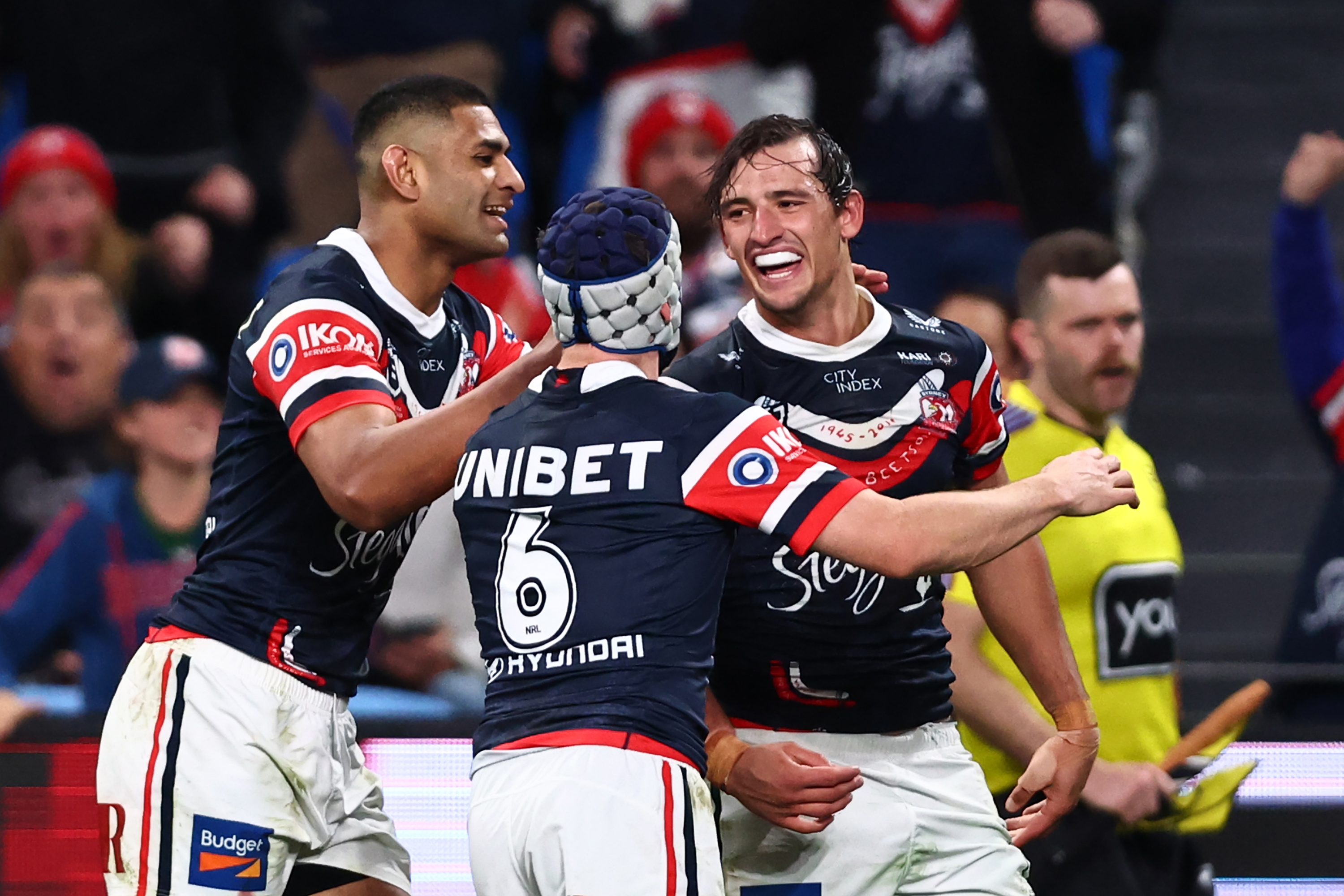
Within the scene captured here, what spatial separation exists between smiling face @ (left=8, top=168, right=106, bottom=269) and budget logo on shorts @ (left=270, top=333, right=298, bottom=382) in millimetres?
4545

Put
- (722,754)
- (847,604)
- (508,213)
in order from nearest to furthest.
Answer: (722,754), (847,604), (508,213)

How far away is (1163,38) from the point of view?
10.1m

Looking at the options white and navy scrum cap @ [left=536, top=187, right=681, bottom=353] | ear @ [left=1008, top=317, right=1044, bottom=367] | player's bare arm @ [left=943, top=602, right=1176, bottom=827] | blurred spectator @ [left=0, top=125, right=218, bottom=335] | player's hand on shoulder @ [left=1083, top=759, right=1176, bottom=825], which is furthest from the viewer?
blurred spectator @ [left=0, top=125, right=218, bottom=335]

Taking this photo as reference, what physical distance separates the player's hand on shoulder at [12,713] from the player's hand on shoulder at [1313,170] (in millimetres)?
4282

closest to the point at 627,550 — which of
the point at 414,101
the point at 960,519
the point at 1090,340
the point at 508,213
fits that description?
the point at 960,519

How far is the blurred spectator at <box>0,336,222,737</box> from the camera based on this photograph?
601 cm

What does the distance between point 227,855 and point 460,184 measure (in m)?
1.51

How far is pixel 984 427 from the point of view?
406 centimetres

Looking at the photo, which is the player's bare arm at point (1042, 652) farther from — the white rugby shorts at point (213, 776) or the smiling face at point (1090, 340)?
the white rugby shorts at point (213, 776)

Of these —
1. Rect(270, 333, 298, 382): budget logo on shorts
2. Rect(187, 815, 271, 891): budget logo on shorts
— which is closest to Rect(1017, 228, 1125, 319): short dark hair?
Rect(270, 333, 298, 382): budget logo on shorts

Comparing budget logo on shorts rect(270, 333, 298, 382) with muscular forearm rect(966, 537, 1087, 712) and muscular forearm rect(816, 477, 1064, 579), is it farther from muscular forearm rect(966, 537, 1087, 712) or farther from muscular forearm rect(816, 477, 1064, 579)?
muscular forearm rect(966, 537, 1087, 712)

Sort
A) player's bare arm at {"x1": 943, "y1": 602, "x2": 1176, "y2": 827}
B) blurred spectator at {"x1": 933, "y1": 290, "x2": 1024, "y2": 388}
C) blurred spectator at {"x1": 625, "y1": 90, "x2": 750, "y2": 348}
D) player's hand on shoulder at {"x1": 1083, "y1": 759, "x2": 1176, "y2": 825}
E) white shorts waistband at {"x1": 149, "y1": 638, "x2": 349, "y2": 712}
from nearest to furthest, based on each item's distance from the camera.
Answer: white shorts waistband at {"x1": 149, "y1": 638, "x2": 349, "y2": 712} → player's bare arm at {"x1": 943, "y1": 602, "x2": 1176, "y2": 827} → player's hand on shoulder at {"x1": 1083, "y1": 759, "x2": 1176, "y2": 825} → blurred spectator at {"x1": 933, "y1": 290, "x2": 1024, "y2": 388} → blurred spectator at {"x1": 625, "y1": 90, "x2": 750, "y2": 348}

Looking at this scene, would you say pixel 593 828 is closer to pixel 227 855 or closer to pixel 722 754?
pixel 722 754

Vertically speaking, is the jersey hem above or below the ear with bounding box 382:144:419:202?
below
